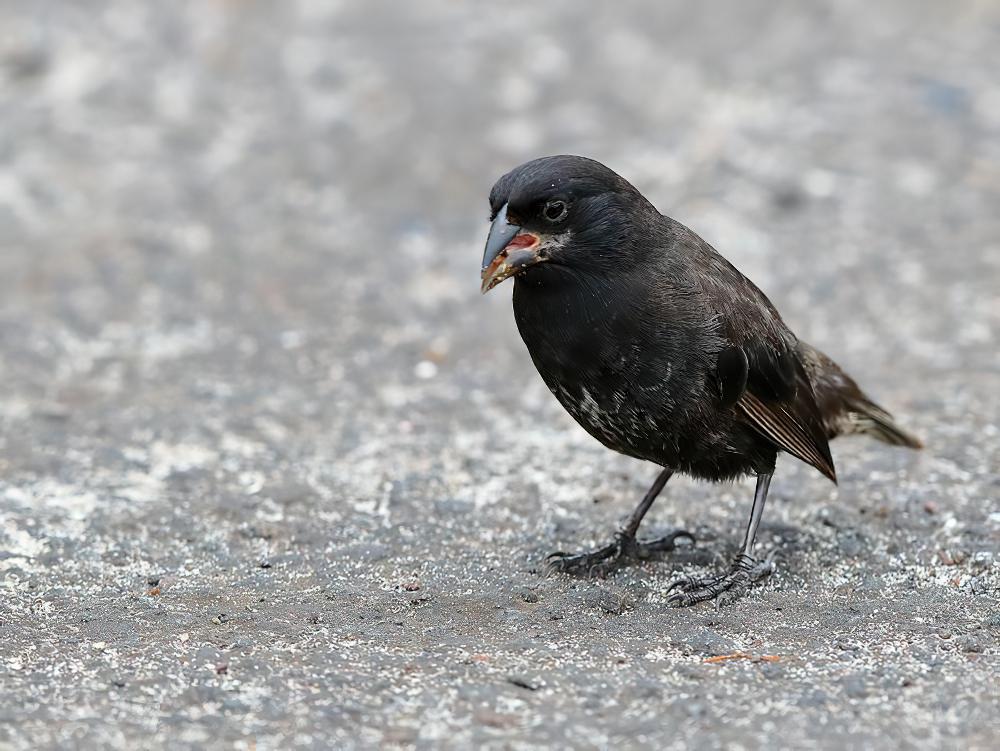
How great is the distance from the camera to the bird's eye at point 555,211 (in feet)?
14.7

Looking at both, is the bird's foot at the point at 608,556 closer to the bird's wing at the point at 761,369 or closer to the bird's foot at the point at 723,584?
the bird's foot at the point at 723,584

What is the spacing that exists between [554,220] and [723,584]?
4.89ft

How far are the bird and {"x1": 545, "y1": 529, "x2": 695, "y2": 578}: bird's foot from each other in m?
0.31

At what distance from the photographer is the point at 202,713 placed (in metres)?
3.80

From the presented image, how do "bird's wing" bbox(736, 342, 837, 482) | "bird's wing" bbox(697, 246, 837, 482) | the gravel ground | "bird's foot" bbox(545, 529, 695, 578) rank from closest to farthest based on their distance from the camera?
the gravel ground
"bird's wing" bbox(697, 246, 837, 482)
"bird's wing" bbox(736, 342, 837, 482)
"bird's foot" bbox(545, 529, 695, 578)

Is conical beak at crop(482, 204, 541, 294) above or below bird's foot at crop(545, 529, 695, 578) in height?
above

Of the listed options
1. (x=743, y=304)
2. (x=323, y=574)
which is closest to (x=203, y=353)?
(x=323, y=574)

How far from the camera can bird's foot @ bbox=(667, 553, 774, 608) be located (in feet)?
15.6

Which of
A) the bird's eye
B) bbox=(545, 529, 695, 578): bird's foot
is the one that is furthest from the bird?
bbox=(545, 529, 695, 578): bird's foot

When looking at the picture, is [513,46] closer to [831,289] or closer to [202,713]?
[831,289]

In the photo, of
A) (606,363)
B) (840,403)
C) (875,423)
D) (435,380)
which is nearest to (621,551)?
(606,363)

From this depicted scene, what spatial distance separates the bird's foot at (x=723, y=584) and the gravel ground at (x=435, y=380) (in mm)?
64

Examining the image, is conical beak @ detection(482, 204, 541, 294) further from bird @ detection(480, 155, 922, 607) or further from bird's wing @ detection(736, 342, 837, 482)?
bird's wing @ detection(736, 342, 837, 482)

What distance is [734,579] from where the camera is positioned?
191 inches
